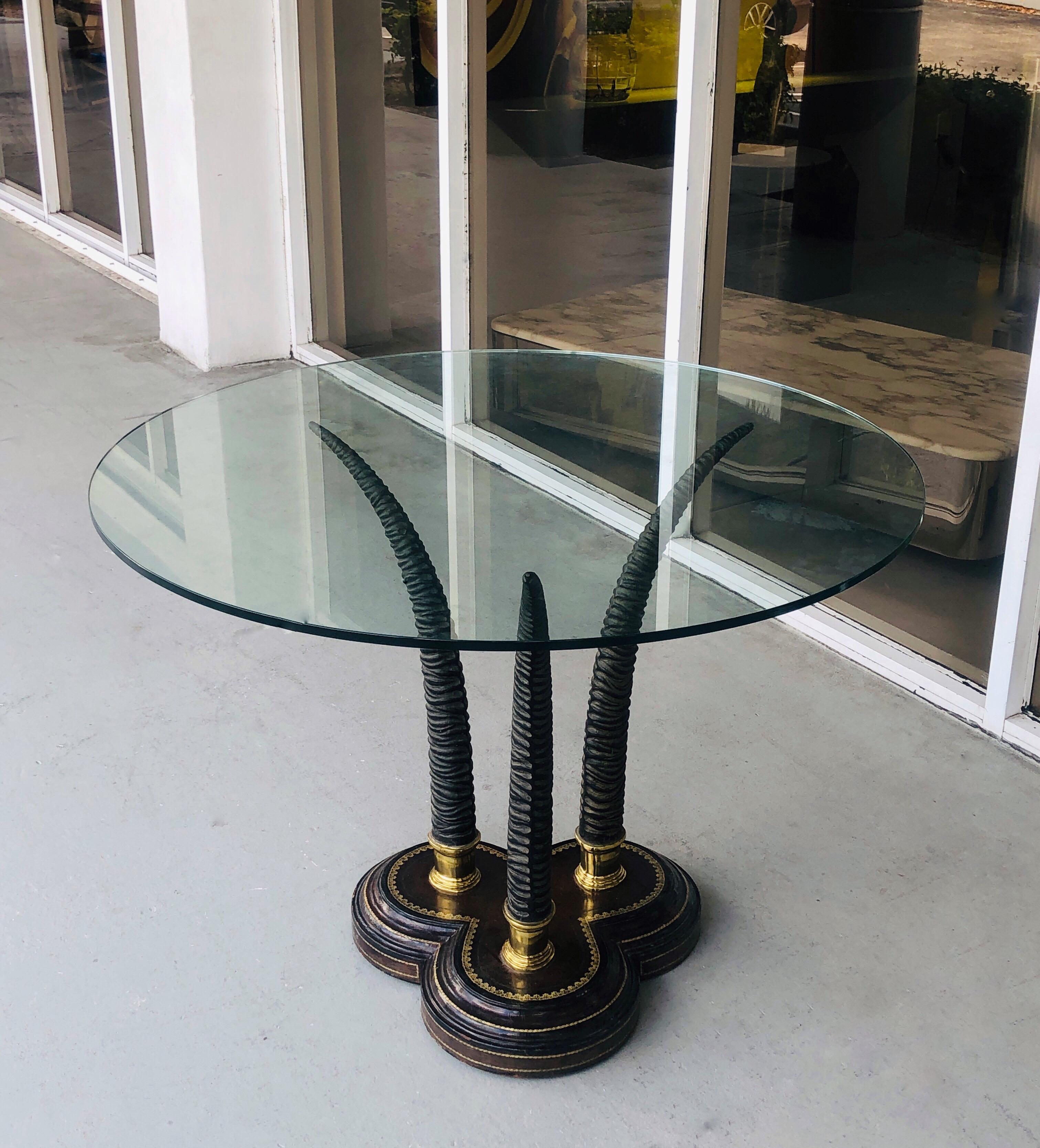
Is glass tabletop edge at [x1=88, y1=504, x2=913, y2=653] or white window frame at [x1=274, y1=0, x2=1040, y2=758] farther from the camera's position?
white window frame at [x1=274, y1=0, x2=1040, y2=758]

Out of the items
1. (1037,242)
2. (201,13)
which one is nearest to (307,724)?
(1037,242)

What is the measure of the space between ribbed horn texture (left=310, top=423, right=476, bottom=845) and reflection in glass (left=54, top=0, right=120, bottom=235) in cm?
503

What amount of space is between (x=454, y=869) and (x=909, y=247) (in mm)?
1560

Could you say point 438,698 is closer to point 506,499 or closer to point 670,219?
point 506,499

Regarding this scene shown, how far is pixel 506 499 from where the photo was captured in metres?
1.80

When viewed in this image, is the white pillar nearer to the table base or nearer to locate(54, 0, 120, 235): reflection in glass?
locate(54, 0, 120, 235): reflection in glass

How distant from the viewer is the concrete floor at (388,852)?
1.76 m

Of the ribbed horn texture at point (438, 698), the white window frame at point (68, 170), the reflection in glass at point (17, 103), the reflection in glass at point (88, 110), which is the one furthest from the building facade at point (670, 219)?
the reflection in glass at point (17, 103)

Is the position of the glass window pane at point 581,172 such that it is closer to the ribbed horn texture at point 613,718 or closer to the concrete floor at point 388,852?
the concrete floor at point 388,852

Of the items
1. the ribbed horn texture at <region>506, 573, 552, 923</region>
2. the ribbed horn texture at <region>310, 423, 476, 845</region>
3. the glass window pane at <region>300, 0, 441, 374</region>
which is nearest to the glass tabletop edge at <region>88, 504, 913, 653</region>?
the ribbed horn texture at <region>310, 423, 476, 845</region>

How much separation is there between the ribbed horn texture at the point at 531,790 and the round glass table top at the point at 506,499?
0.66ft

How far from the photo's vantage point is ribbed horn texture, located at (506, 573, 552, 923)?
175 cm

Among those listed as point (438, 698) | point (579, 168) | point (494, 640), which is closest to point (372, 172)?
point (579, 168)

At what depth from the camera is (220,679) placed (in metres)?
2.83
